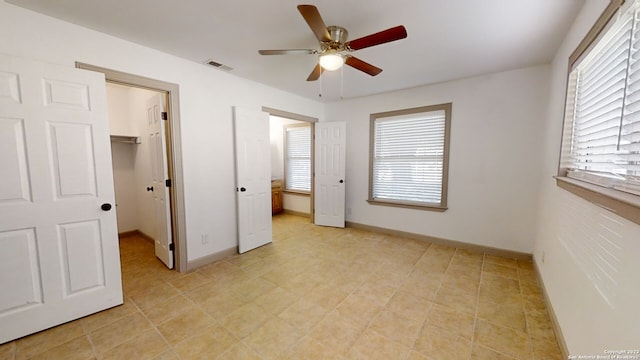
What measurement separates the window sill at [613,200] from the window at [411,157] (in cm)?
214

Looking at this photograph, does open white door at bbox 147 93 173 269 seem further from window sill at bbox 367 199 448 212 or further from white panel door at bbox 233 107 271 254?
window sill at bbox 367 199 448 212

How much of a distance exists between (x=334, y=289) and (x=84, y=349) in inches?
79.5

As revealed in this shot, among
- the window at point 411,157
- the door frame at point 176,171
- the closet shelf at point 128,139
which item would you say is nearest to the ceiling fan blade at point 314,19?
the door frame at point 176,171

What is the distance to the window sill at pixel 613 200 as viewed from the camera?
948 millimetres

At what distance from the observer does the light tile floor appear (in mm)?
1682

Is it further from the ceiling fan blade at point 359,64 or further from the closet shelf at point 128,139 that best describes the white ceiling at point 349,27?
the closet shelf at point 128,139

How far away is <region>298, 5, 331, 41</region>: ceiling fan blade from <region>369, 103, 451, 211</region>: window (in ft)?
8.35

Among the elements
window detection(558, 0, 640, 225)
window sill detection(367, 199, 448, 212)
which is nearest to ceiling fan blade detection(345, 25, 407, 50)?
window detection(558, 0, 640, 225)

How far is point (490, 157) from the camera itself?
3.30 meters

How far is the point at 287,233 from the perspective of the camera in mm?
4320

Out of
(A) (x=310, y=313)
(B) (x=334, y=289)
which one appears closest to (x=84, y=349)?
(A) (x=310, y=313)

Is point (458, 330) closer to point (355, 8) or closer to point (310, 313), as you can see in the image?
point (310, 313)

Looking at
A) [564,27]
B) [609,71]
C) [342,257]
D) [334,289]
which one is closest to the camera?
[609,71]

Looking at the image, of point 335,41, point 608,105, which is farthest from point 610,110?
point 335,41
